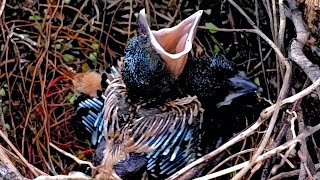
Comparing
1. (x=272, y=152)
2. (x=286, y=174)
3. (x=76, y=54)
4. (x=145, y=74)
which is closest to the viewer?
(x=272, y=152)

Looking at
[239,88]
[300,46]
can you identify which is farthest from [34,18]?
[300,46]

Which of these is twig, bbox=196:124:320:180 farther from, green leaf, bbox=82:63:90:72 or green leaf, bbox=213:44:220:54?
green leaf, bbox=82:63:90:72

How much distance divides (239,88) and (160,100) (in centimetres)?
17

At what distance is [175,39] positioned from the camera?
1472 millimetres

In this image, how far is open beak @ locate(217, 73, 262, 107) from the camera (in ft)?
4.82

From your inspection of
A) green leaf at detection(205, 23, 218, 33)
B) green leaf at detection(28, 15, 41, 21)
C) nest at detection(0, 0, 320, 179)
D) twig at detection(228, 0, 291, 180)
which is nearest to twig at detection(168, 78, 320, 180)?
twig at detection(228, 0, 291, 180)

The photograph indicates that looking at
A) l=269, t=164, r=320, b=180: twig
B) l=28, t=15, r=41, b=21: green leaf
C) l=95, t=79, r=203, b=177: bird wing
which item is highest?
l=28, t=15, r=41, b=21: green leaf

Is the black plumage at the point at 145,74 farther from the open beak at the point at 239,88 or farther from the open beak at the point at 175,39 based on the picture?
the open beak at the point at 239,88

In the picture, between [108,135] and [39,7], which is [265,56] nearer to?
[108,135]


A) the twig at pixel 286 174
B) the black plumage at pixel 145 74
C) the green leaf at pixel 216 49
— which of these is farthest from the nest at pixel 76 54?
the twig at pixel 286 174

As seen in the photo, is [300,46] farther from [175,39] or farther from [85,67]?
[85,67]

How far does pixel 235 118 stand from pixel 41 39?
551 mm

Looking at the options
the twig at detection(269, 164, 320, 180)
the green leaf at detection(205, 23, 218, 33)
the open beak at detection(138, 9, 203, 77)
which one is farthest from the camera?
the green leaf at detection(205, 23, 218, 33)

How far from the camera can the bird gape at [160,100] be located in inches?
55.1
